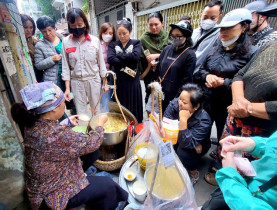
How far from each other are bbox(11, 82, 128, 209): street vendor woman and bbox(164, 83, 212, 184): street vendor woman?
1061 millimetres

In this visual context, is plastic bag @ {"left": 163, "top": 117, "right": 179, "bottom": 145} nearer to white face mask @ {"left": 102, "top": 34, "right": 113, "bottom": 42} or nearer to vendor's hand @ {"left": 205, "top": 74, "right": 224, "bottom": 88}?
→ vendor's hand @ {"left": 205, "top": 74, "right": 224, "bottom": 88}

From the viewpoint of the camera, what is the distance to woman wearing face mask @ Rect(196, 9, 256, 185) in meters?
1.89

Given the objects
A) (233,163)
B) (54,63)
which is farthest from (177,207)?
(54,63)

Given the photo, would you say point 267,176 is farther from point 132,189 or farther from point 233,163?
point 132,189

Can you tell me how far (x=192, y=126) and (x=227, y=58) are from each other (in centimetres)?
108

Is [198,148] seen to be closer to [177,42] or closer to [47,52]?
[177,42]

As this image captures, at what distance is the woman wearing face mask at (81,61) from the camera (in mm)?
2568

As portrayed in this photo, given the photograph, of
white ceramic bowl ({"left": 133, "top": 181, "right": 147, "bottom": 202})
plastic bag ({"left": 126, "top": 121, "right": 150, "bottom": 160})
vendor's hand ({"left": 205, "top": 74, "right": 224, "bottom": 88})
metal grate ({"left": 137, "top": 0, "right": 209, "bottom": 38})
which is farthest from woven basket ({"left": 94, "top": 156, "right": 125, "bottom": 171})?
metal grate ({"left": 137, "top": 0, "right": 209, "bottom": 38})

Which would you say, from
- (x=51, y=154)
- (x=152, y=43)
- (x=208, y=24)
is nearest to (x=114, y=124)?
(x=51, y=154)

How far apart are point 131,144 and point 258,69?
1.66 metres

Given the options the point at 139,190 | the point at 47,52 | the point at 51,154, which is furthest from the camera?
the point at 47,52

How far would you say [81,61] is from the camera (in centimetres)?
277

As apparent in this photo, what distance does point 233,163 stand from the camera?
1115 millimetres

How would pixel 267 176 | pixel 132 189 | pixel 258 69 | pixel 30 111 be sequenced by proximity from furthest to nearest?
1. pixel 132 189
2. pixel 258 69
3. pixel 30 111
4. pixel 267 176
